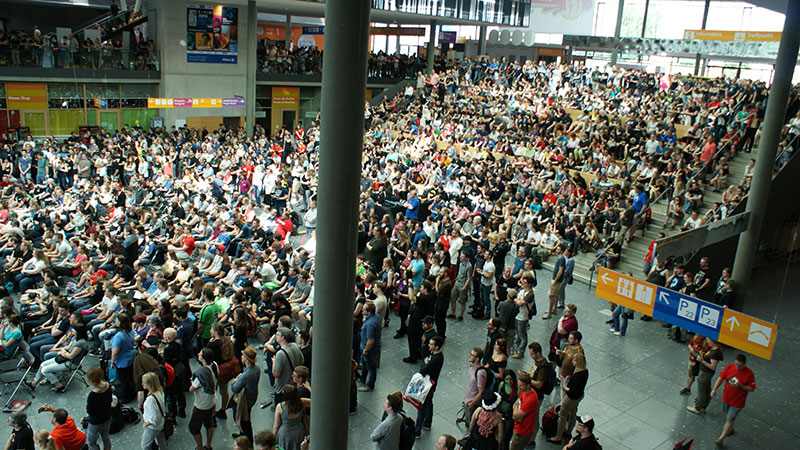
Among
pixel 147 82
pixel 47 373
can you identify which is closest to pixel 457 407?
pixel 47 373

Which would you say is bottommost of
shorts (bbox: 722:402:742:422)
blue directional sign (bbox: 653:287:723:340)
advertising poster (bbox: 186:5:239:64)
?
shorts (bbox: 722:402:742:422)

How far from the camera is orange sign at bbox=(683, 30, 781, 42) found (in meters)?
30.3

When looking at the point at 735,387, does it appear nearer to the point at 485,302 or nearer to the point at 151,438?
the point at 485,302

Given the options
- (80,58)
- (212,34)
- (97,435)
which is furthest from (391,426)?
(212,34)

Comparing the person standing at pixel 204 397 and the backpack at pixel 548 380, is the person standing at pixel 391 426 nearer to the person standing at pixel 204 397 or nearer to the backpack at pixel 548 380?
the person standing at pixel 204 397

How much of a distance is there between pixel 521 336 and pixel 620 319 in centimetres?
267

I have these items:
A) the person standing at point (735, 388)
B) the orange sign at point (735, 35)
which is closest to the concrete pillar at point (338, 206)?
the person standing at point (735, 388)

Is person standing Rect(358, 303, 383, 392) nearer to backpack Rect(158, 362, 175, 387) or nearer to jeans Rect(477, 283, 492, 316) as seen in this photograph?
backpack Rect(158, 362, 175, 387)

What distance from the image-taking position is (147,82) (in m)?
27.7

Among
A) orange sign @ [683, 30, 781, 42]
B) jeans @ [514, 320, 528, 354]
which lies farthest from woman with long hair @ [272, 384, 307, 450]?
orange sign @ [683, 30, 781, 42]

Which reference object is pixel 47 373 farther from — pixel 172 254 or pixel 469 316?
pixel 469 316

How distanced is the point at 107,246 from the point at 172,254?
2.13 metres

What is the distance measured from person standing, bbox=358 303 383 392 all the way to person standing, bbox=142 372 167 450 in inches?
117

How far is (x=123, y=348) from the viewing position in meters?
8.05
